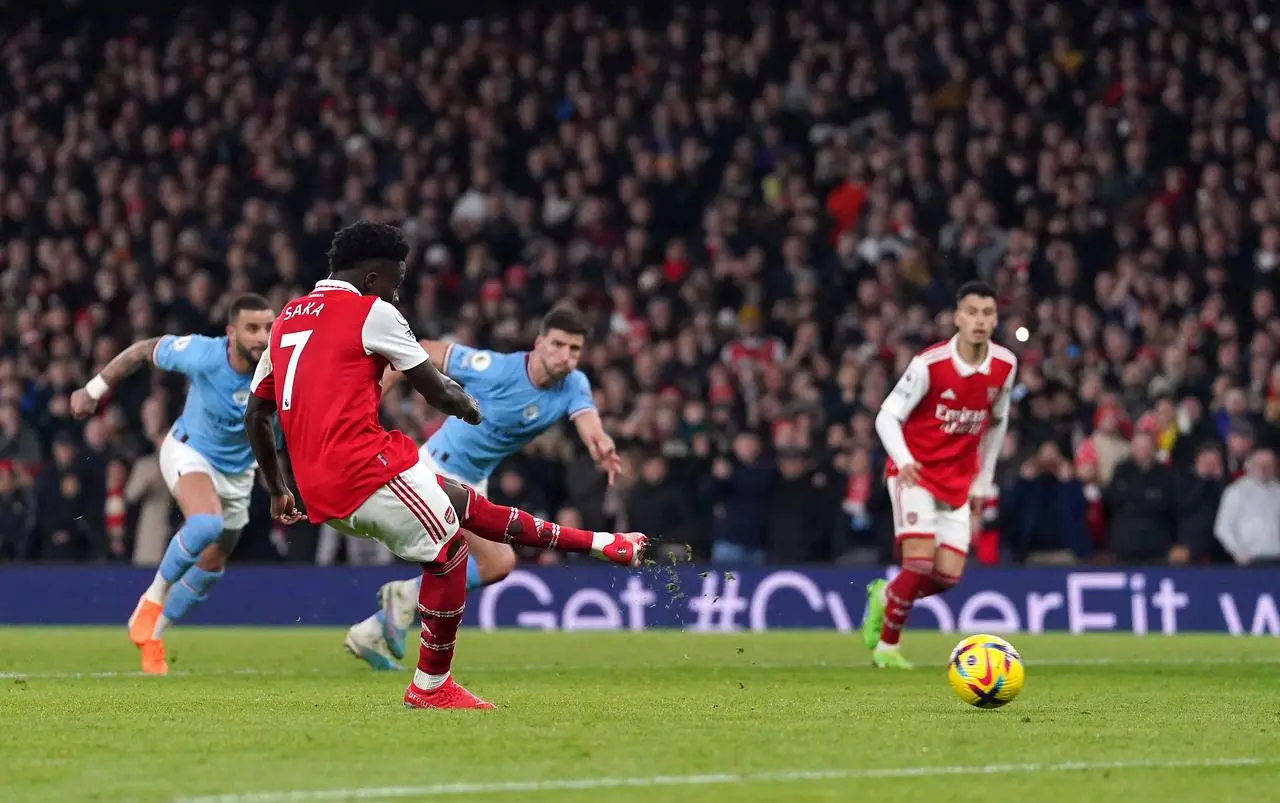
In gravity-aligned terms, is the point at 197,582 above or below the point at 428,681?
above

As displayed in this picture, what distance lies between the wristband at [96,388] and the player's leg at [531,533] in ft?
13.5

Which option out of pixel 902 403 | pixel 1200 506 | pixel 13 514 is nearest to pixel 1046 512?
pixel 1200 506

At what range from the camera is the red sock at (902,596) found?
46.3ft

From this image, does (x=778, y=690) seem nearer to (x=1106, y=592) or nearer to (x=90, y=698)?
(x=90, y=698)

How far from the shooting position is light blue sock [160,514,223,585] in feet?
45.0

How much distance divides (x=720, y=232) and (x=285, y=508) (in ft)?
47.9

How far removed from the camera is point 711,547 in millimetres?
20969

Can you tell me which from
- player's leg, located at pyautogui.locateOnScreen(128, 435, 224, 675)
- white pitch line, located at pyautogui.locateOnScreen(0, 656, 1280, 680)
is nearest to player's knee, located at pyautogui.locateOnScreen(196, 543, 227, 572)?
player's leg, located at pyautogui.locateOnScreen(128, 435, 224, 675)

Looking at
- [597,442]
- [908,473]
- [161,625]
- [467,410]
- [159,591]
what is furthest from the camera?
[159,591]

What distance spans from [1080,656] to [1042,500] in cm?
486

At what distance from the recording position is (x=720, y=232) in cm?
2453

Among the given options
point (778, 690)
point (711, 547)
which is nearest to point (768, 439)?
point (711, 547)

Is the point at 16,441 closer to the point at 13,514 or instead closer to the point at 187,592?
the point at 13,514

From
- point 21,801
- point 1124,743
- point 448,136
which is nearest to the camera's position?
point 21,801
